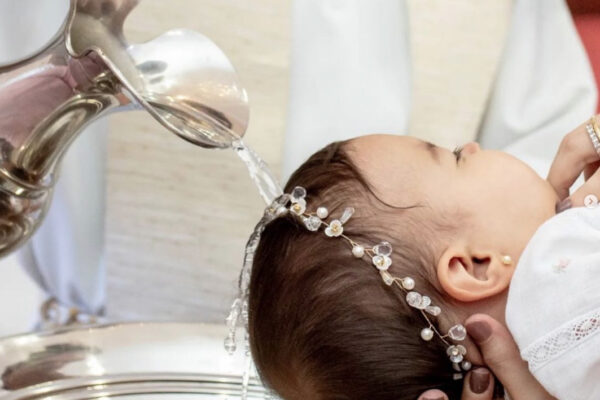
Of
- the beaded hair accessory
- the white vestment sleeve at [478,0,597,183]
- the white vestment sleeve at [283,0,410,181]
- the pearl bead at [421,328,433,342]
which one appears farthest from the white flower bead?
the white vestment sleeve at [478,0,597,183]

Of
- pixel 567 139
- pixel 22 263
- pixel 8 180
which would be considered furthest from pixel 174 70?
pixel 22 263

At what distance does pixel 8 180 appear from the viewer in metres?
0.55

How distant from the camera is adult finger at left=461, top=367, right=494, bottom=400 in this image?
602mm

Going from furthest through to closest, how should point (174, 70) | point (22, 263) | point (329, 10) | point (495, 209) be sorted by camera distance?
1. point (22, 263)
2. point (329, 10)
3. point (495, 209)
4. point (174, 70)

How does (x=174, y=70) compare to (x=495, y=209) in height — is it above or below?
above

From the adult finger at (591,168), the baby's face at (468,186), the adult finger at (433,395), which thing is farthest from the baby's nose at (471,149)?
the adult finger at (433,395)

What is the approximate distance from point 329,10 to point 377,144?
0.41 meters

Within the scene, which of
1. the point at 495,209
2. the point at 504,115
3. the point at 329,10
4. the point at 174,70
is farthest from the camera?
the point at 504,115

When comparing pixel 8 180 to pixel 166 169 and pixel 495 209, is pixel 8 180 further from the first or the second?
pixel 166 169

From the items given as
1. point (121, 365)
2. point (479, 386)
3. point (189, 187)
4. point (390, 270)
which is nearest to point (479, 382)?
point (479, 386)

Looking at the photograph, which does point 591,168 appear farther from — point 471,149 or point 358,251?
point 358,251

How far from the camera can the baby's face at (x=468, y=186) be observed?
634 mm

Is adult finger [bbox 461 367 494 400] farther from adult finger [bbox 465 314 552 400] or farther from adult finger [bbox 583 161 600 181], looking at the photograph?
adult finger [bbox 583 161 600 181]

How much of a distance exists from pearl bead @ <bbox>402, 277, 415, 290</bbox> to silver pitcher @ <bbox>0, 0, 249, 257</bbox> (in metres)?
0.17
